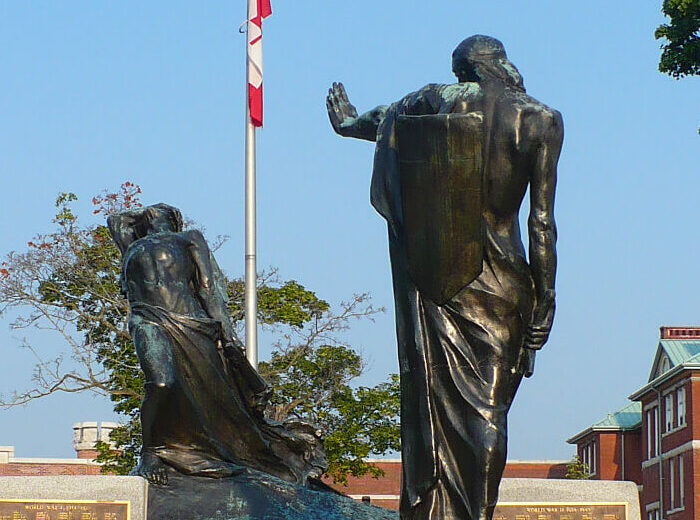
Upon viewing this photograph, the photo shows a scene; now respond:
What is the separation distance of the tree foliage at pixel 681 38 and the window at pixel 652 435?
32603 millimetres

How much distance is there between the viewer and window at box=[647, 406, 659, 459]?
2266 inches

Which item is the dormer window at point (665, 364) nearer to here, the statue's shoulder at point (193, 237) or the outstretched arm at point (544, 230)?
the statue's shoulder at point (193, 237)

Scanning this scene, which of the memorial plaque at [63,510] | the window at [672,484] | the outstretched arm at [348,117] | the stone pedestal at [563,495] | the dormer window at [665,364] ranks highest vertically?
the dormer window at [665,364]

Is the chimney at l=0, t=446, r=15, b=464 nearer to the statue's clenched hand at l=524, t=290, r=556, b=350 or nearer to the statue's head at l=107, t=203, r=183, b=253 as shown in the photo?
the statue's head at l=107, t=203, r=183, b=253

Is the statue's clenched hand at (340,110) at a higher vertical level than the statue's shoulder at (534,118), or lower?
higher

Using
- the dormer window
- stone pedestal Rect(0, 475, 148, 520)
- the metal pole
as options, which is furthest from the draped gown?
the dormer window

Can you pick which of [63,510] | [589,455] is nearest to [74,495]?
[63,510]

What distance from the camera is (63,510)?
8805 mm

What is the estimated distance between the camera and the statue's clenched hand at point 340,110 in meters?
7.15

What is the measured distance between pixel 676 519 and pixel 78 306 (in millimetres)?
31625

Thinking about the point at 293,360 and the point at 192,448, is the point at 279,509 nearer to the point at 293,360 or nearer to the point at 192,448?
the point at 192,448

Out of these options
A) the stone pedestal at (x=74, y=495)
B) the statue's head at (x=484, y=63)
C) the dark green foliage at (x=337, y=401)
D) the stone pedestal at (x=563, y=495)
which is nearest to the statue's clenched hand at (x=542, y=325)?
the statue's head at (x=484, y=63)

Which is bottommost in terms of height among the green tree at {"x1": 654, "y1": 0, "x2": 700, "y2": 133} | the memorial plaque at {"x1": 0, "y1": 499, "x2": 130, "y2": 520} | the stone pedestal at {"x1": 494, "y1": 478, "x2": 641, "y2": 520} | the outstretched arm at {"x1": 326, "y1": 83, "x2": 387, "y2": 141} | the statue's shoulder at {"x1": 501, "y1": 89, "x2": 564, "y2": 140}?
the memorial plaque at {"x1": 0, "y1": 499, "x2": 130, "y2": 520}

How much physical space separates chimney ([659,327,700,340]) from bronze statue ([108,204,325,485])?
52997 millimetres
